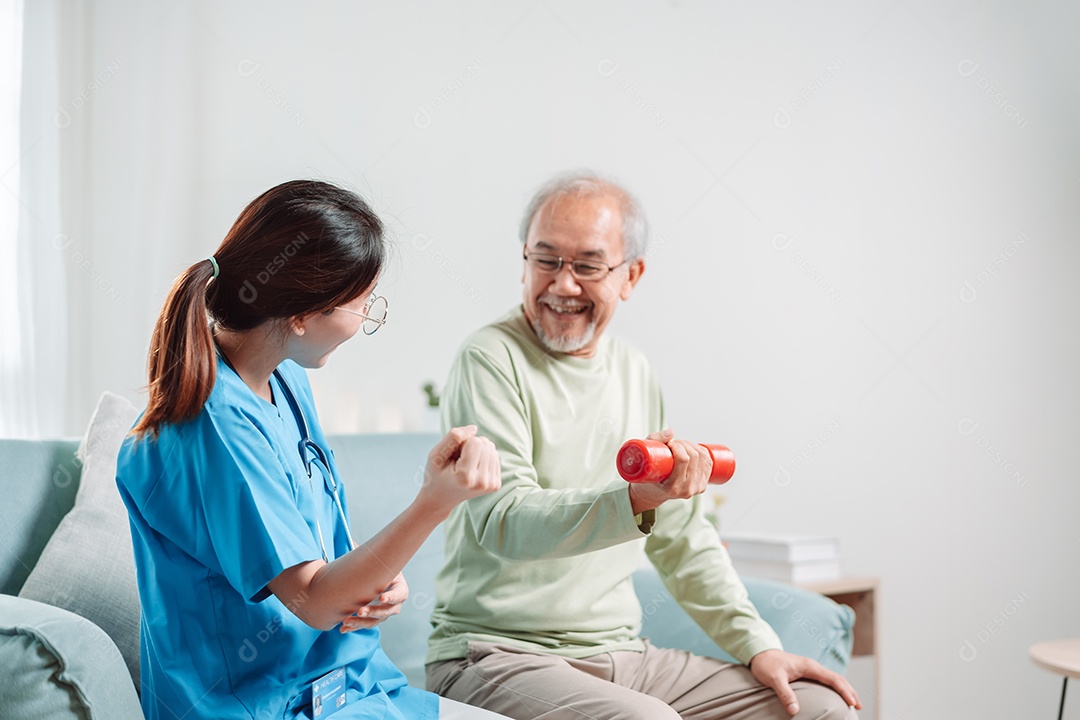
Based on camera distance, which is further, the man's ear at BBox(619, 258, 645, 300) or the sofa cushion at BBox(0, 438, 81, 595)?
the man's ear at BBox(619, 258, 645, 300)

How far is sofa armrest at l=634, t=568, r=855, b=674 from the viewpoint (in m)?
1.75

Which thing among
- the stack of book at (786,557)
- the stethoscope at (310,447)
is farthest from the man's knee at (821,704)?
the stack of book at (786,557)

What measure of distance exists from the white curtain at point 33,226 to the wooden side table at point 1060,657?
87.4 inches

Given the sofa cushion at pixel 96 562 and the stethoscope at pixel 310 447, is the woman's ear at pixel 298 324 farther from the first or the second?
the sofa cushion at pixel 96 562

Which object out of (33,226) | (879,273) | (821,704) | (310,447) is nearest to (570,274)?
(310,447)

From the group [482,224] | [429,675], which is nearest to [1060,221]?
[482,224]

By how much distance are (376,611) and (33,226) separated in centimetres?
152

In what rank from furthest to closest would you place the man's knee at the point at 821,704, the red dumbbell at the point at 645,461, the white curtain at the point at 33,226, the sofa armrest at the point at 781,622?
the white curtain at the point at 33,226 < the sofa armrest at the point at 781,622 < the man's knee at the point at 821,704 < the red dumbbell at the point at 645,461

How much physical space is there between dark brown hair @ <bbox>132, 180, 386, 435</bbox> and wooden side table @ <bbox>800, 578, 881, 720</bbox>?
5.58ft

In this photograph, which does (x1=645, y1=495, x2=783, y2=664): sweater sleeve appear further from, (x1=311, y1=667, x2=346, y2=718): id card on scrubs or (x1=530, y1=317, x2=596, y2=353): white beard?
(x1=311, y1=667, x2=346, y2=718): id card on scrubs

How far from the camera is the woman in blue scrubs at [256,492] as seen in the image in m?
1.04

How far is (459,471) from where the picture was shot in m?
1.02

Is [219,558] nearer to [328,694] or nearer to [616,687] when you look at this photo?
[328,694]

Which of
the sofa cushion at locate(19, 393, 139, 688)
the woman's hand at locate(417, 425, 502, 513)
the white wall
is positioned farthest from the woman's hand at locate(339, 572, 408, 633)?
the white wall
